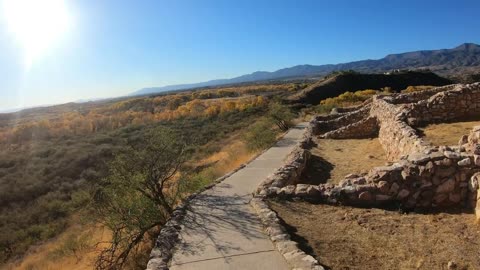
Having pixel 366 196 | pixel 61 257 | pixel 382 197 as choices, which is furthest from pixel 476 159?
pixel 61 257

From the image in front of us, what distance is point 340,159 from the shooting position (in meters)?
13.4

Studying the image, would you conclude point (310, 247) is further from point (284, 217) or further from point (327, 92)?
point (327, 92)

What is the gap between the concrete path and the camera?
5.77 meters

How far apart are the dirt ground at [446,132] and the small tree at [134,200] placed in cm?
753

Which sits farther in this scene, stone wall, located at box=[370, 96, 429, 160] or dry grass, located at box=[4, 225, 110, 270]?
dry grass, located at box=[4, 225, 110, 270]

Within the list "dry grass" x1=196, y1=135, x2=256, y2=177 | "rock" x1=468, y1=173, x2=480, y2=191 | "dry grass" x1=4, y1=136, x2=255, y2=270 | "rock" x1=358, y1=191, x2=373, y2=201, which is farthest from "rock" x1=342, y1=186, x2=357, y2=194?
"dry grass" x1=196, y1=135, x2=256, y2=177

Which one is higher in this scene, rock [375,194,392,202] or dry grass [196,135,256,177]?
rock [375,194,392,202]

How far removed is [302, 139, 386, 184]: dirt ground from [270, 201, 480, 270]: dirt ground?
11.3 ft

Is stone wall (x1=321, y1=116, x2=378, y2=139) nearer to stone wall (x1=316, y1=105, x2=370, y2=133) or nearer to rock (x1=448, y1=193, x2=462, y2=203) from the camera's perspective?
stone wall (x1=316, y1=105, x2=370, y2=133)

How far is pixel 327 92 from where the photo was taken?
58.8 metres

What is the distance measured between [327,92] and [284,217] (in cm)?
5342

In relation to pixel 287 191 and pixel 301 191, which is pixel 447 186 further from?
pixel 287 191

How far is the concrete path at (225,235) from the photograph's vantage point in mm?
5773

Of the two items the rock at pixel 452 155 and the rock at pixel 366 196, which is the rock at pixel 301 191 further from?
the rock at pixel 452 155
